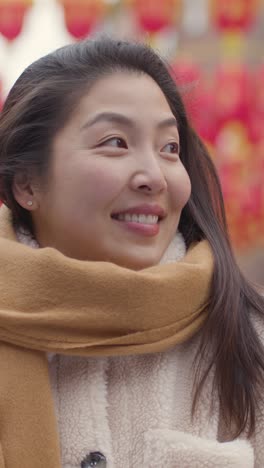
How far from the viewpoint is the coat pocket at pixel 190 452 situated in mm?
1532

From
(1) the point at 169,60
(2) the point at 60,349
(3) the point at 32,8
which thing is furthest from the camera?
(3) the point at 32,8

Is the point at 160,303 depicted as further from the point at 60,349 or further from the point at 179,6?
the point at 179,6

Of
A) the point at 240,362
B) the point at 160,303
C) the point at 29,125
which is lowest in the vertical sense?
the point at 240,362

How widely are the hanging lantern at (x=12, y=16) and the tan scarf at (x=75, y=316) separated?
3.03m

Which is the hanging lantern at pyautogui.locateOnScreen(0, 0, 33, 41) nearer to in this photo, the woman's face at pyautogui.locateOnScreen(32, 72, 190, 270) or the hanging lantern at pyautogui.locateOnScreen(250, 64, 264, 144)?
the hanging lantern at pyautogui.locateOnScreen(250, 64, 264, 144)

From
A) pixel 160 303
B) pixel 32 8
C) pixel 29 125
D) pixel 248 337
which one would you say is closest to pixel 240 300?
pixel 248 337

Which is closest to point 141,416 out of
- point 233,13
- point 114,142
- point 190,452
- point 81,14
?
point 190,452

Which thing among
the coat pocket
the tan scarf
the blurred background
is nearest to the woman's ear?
the tan scarf

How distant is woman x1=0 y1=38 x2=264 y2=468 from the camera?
5.21 ft

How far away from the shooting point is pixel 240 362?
1.67 metres

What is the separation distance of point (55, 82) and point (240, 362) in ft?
2.17

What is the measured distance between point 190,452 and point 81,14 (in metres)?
3.26

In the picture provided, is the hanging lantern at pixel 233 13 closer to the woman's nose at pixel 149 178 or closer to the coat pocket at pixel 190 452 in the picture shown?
the woman's nose at pixel 149 178

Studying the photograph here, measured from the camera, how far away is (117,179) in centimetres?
166
